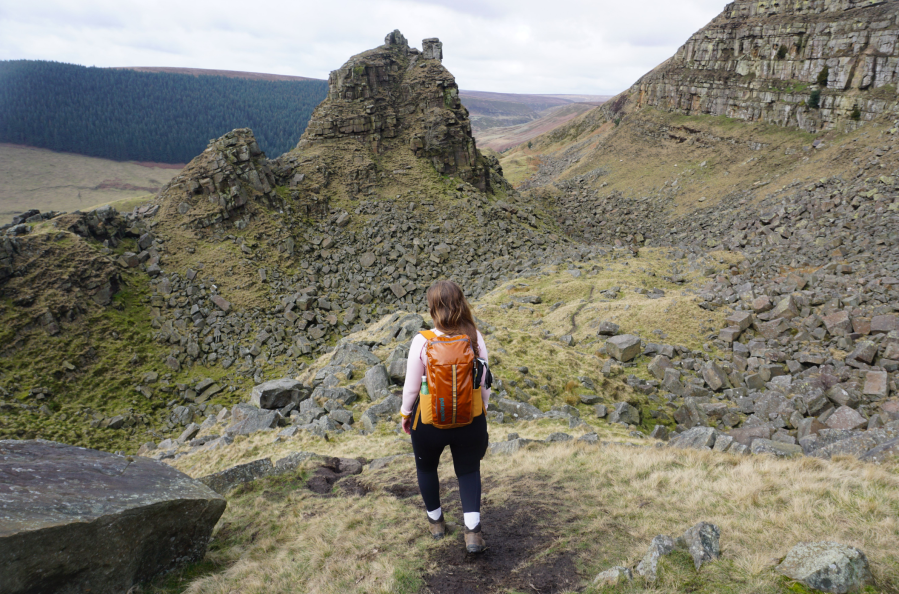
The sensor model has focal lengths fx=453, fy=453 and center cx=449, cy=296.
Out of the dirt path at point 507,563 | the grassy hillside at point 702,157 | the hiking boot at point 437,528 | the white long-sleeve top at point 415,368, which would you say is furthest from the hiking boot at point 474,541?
the grassy hillside at point 702,157

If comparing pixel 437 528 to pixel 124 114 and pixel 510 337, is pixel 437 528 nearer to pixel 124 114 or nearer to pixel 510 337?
pixel 510 337

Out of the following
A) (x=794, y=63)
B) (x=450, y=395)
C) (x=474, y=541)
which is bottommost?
(x=474, y=541)

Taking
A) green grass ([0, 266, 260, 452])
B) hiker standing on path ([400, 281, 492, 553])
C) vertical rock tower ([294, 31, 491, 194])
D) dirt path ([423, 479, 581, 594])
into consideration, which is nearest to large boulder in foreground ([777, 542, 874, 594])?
dirt path ([423, 479, 581, 594])

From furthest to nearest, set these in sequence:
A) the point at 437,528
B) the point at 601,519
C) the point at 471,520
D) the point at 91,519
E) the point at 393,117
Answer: the point at 393,117 → the point at 601,519 → the point at 437,528 → the point at 471,520 → the point at 91,519

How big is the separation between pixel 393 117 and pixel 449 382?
1619 inches

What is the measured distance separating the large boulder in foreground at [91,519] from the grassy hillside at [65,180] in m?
93.3

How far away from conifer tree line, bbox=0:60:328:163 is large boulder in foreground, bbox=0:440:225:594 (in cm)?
14186

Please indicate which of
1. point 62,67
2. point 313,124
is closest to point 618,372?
point 313,124

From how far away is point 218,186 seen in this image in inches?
1268

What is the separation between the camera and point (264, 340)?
1044 inches

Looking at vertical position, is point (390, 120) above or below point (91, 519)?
above

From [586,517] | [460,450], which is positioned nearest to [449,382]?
[460,450]

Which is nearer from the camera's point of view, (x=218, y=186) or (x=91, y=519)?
(x=91, y=519)

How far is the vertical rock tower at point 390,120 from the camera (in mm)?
39906
